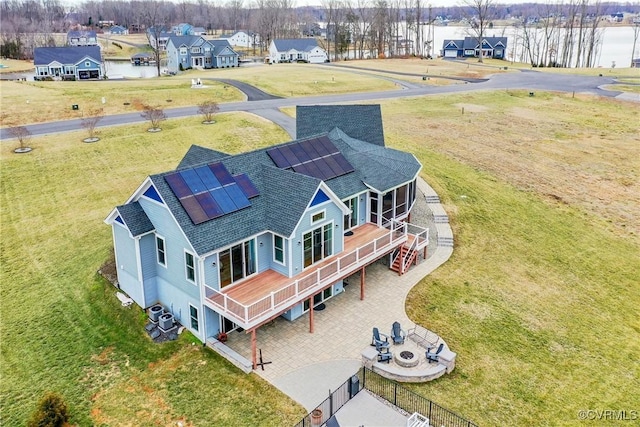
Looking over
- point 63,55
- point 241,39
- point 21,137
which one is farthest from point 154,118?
point 241,39

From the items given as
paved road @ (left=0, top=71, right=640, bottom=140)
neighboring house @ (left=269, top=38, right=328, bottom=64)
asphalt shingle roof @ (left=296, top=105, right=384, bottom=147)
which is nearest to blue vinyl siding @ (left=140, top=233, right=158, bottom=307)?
asphalt shingle roof @ (left=296, top=105, right=384, bottom=147)

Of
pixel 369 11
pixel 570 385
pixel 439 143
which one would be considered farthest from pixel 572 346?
pixel 369 11

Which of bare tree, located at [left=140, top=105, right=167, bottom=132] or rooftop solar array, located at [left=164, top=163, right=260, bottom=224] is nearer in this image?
rooftop solar array, located at [left=164, top=163, right=260, bottom=224]

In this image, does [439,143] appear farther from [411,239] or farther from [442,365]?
[442,365]

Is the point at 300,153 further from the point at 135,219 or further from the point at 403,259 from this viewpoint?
the point at 135,219

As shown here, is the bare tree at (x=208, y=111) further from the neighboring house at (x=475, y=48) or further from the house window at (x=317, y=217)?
the neighboring house at (x=475, y=48)

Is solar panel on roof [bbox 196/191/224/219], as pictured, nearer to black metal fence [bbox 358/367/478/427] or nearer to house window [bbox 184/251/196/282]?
house window [bbox 184/251/196/282]

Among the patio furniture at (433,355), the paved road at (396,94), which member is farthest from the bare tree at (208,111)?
the patio furniture at (433,355)
